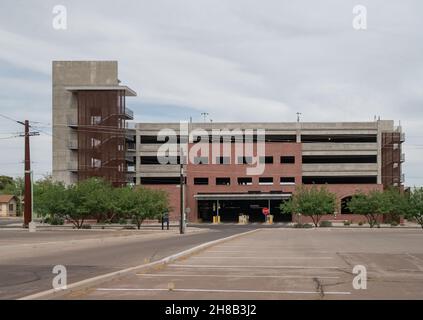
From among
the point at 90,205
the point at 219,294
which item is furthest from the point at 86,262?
the point at 90,205

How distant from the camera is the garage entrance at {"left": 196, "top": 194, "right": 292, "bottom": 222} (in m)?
95.9

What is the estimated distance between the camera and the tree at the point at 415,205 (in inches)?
2662

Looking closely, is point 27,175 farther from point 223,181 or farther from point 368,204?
point 223,181

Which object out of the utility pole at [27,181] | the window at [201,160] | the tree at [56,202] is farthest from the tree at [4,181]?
the utility pole at [27,181]

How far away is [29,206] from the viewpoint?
5778cm

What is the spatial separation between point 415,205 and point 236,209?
117 ft

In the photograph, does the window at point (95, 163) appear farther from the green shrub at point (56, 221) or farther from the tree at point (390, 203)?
the tree at point (390, 203)

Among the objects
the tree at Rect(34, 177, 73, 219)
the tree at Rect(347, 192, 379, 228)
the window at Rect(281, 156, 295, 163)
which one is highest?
the window at Rect(281, 156, 295, 163)

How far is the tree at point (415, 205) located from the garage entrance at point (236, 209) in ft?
92.6

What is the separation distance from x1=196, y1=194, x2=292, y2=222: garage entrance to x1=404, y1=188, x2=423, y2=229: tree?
2822cm

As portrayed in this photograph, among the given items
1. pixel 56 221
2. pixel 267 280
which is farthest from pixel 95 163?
pixel 267 280

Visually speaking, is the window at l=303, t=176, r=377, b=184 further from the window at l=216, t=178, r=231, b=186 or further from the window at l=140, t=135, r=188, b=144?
the window at l=140, t=135, r=188, b=144

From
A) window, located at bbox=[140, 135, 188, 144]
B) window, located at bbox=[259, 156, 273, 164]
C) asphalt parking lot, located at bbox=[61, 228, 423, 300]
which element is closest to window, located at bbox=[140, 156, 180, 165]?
window, located at bbox=[140, 135, 188, 144]

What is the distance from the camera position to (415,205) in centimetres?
6762
